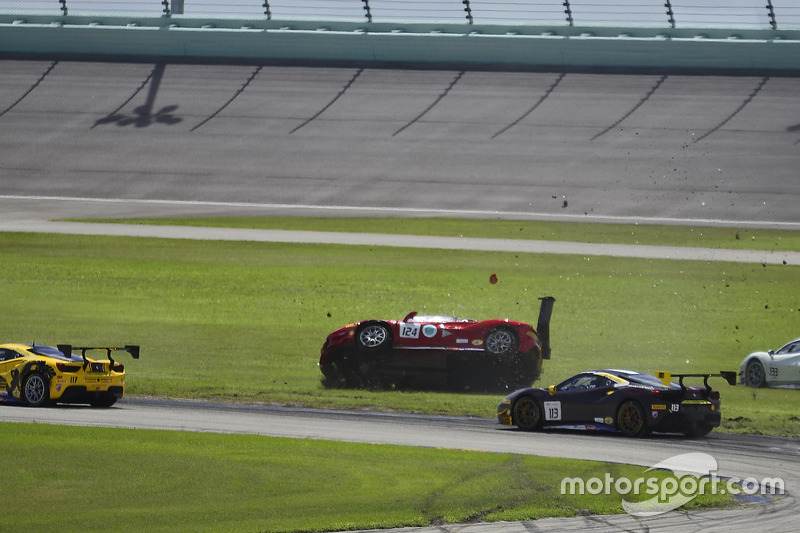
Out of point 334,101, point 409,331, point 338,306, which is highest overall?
point 334,101

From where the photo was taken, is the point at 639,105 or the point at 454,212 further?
the point at 639,105

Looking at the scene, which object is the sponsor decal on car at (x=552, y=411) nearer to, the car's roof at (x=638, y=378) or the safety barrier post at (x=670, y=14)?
the car's roof at (x=638, y=378)

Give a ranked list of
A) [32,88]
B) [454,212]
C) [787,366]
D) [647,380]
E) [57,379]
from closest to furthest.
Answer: [647,380] < [57,379] < [787,366] < [454,212] < [32,88]

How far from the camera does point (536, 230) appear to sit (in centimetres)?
3591

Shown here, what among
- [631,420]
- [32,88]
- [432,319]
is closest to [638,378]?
[631,420]

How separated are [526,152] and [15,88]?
988 inches

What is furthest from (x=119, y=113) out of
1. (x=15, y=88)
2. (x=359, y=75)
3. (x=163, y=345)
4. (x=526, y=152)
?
(x=163, y=345)

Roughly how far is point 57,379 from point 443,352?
6.23 meters

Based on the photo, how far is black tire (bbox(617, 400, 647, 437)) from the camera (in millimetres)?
15164

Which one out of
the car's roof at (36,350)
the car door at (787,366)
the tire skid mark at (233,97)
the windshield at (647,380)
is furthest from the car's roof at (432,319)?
the tire skid mark at (233,97)

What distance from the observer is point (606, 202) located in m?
39.3

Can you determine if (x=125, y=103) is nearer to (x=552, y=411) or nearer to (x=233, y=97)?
(x=233, y=97)

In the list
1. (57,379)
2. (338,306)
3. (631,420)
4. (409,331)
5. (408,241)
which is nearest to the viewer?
(631,420)

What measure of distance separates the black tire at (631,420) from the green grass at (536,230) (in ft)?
60.4
